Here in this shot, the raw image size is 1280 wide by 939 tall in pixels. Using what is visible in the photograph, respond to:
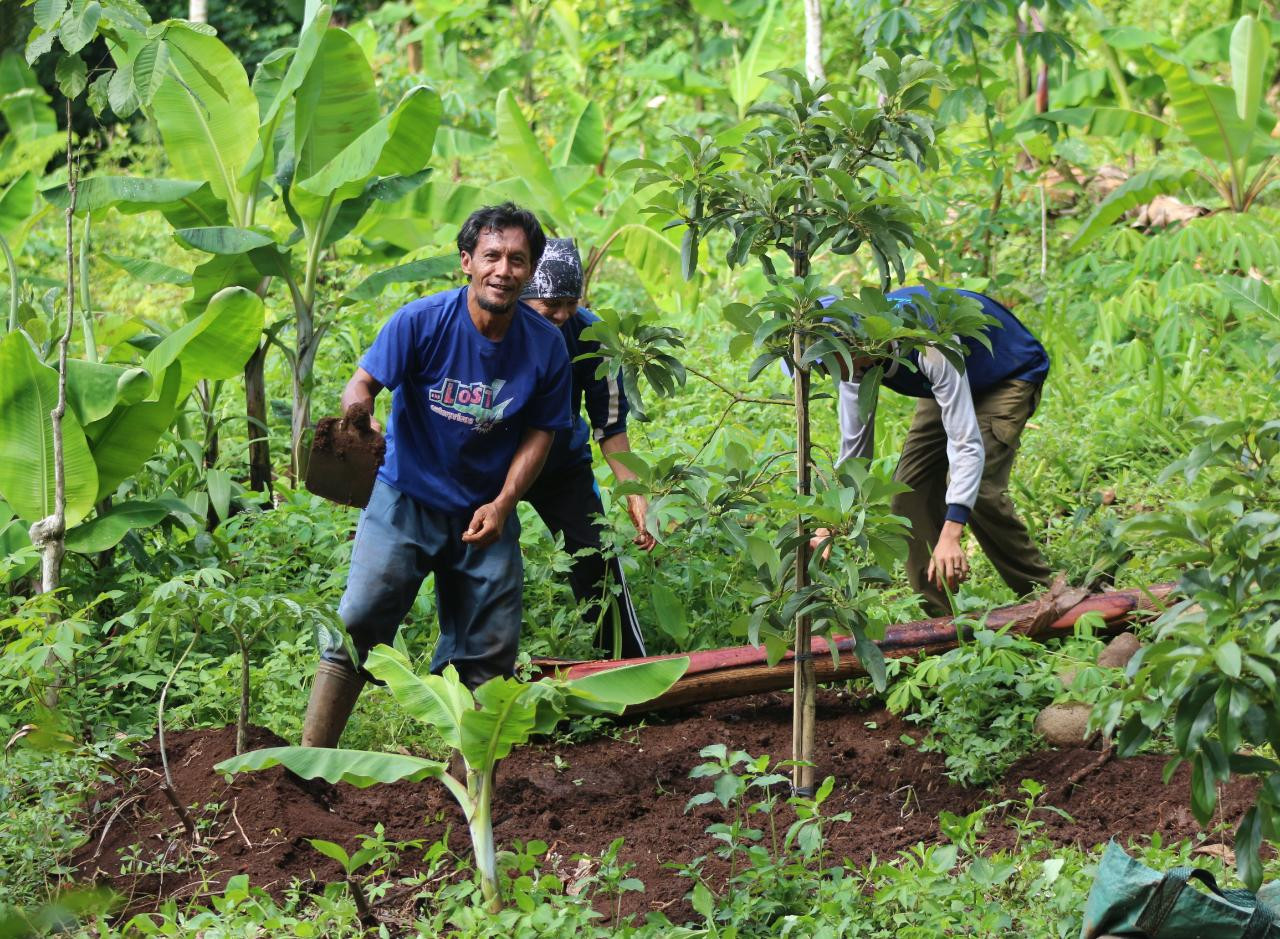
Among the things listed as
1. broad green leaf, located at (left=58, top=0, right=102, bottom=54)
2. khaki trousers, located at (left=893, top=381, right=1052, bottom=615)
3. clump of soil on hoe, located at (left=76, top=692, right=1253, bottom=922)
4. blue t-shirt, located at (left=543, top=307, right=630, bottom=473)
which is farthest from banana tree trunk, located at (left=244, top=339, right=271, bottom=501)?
broad green leaf, located at (left=58, top=0, right=102, bottom=54)

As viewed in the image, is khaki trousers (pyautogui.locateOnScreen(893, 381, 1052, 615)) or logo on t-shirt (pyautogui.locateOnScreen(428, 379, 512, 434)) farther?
khaki trousers (pyautogui.locateOnScreen(893, 381, 1052, 615))

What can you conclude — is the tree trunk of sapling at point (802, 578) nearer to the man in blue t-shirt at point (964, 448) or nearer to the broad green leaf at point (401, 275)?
the man in blue t-shirt at point (964, 448)

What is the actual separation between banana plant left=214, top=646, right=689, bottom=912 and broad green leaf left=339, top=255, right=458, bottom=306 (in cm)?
350

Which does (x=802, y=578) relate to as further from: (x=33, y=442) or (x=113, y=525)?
(x=33, y=442)

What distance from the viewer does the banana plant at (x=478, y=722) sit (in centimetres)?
333

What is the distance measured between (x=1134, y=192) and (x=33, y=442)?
19.6ft

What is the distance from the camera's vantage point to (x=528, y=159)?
328 inches

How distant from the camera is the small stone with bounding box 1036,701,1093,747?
4.56 metres

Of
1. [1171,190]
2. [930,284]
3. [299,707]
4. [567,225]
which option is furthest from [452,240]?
[930,284]

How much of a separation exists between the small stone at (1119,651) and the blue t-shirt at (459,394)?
2.03 metres

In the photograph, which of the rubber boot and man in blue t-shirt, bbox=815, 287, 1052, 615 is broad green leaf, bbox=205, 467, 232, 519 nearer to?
the rubber boot

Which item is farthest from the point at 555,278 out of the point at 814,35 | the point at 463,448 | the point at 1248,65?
the point at 1248,65

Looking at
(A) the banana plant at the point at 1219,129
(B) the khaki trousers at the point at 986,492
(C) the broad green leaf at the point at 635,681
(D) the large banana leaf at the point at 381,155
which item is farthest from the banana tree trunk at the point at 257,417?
(A) the banana plant at the point at 1219,129

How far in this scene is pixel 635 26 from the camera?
1341 cm
